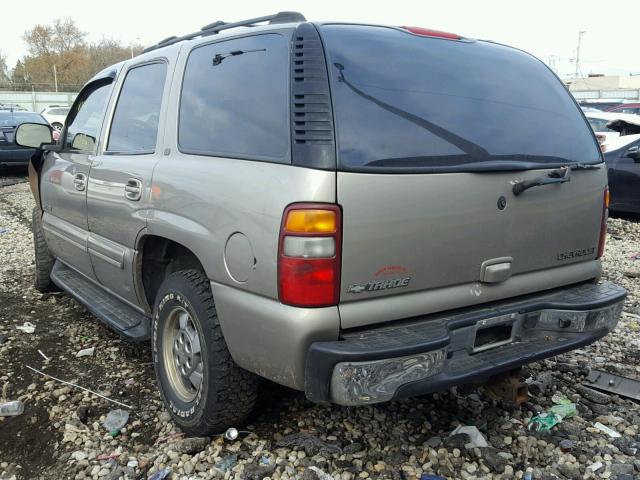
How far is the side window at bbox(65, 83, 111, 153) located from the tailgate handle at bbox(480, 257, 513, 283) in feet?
8.86

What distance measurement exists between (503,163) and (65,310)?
3.95 m

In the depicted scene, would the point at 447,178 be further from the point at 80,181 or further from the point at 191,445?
the point at 80,181

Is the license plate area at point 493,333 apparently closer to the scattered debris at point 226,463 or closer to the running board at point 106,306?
the scattered debris at point 226,463

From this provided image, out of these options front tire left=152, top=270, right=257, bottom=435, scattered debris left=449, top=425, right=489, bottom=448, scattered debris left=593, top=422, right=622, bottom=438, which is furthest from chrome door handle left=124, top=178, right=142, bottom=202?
scattered debris left=593, top=422, right=622, bottom=438

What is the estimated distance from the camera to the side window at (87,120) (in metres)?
4.04

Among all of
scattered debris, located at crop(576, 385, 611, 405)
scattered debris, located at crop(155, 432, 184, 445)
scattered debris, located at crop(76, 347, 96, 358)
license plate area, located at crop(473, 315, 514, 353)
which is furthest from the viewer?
scattered debris, located at crop(76, 347, 96, 358)

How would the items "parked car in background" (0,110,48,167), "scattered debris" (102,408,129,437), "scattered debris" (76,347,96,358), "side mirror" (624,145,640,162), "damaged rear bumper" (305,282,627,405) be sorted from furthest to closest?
"parked car in background" (0,110,48,167), "side mirror" (624,145,640,162), "scattered debris" (76,347,96,358), "scattered debris" (102,408,129,437), "damaged rear bumper" (305,282,627,405)

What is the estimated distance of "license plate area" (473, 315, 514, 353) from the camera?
2.60m

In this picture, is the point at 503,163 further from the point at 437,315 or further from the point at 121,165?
the point at 121,165

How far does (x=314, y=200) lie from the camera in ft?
7.32

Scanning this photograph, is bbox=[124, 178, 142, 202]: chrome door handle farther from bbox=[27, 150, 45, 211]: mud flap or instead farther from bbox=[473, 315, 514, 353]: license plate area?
bbox=[27, 150, 45, 211]: mud flap

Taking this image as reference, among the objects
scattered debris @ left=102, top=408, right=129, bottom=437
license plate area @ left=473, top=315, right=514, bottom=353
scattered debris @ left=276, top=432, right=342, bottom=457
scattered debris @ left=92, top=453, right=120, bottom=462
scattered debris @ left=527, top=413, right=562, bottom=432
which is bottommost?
scattered debris @ left=92, top=453, right=120, bottom=462

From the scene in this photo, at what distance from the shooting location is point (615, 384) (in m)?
3.56

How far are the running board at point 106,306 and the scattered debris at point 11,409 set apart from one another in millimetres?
649
